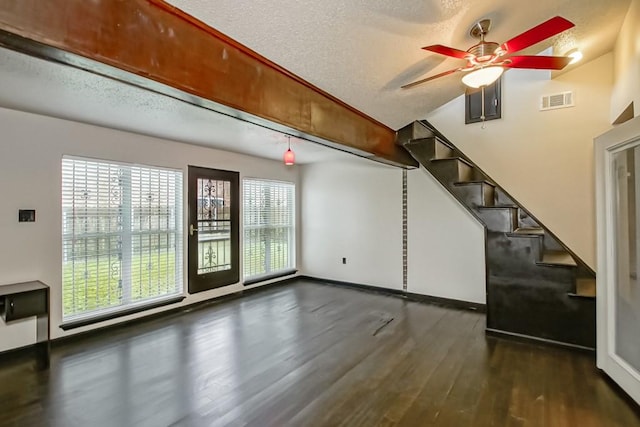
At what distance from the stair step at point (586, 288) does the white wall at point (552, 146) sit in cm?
26

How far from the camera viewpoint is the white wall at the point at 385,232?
4.59 m

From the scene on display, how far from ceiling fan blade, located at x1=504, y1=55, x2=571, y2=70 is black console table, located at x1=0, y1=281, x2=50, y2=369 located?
4064 mm

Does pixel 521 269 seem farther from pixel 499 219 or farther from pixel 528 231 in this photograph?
pixel 499 219

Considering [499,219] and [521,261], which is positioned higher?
[499,219]

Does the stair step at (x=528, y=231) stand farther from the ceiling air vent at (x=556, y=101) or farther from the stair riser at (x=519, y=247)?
the ceiling air vent at (x=556, y=101)

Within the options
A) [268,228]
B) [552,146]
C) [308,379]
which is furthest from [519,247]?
[268,228]

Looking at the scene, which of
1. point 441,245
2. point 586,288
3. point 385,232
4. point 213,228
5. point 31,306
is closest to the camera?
point 31,306

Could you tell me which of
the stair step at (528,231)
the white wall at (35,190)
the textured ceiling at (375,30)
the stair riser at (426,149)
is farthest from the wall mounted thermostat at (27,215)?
the stair step at (528,231)

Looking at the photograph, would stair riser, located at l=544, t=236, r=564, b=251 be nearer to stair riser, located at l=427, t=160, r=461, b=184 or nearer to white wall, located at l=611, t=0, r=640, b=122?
stair riser, located at l=427, t=160, r=461, b=184

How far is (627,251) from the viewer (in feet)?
8.81

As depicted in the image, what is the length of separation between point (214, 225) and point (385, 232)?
2.73 m

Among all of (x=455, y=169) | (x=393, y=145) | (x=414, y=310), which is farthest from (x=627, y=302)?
(x=393, y=145)

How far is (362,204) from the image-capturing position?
570 centimetres

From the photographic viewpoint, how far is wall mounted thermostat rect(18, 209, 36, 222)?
3131 mm
